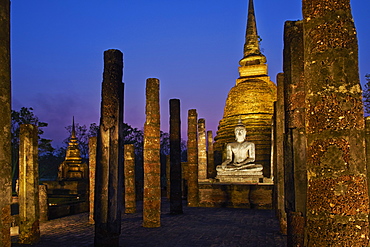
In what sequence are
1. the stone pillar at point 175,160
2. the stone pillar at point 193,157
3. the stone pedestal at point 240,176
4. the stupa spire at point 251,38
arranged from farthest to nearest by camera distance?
the stupa spire at point 251,38 < the stone pedestal at point 240,176 < the stone pillar at point 193,157 < the stone pillar at point 175,160

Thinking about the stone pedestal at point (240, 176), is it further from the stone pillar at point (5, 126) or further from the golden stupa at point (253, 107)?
the stone pillar at point (5, 126)

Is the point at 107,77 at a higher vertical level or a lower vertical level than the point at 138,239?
higher

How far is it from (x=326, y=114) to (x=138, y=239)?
546 cm

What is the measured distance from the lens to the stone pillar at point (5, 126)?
3791 mm

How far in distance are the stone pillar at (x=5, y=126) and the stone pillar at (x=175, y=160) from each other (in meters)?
7.80

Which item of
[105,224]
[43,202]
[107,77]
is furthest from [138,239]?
[43,202]

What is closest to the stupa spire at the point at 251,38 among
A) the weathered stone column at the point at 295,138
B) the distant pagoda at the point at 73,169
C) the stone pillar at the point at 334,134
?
the distant pagoda at the point at 73,169

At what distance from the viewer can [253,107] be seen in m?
22.4

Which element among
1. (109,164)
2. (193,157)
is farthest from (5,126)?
(193,157)

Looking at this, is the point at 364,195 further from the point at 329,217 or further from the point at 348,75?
the point at 348,75

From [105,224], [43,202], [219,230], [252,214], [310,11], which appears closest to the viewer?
[310,11]

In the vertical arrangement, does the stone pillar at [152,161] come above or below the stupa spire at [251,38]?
below

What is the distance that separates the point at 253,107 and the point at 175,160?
11876 millimetres

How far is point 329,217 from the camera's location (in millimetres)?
3229
